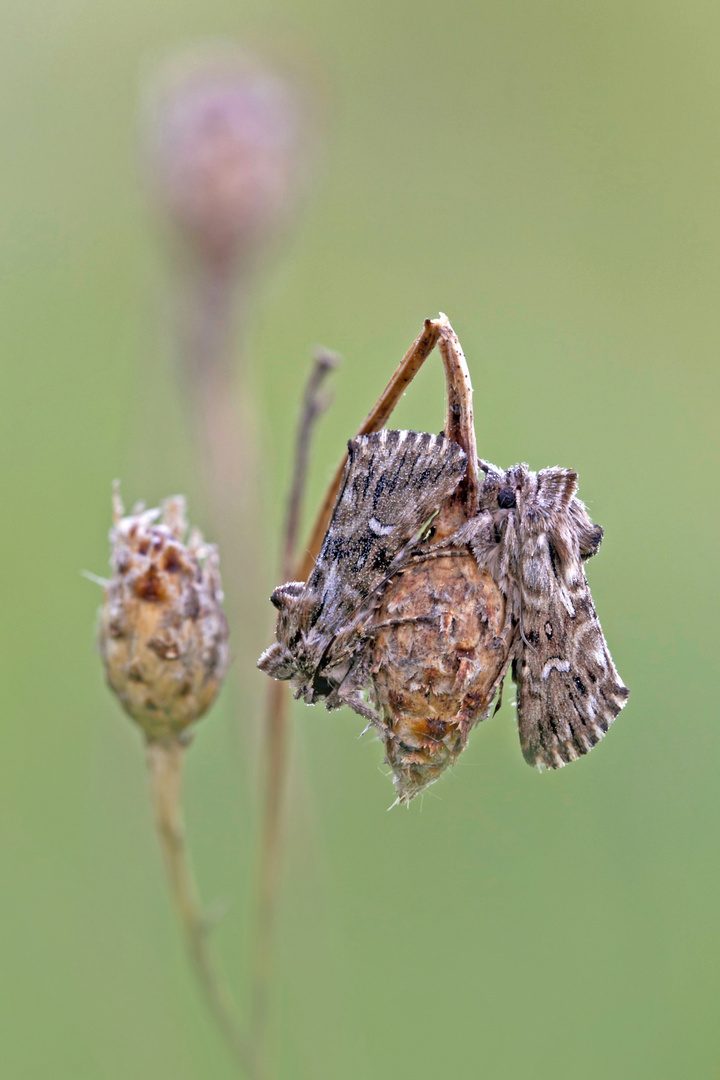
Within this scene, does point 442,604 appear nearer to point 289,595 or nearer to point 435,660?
point 435,660

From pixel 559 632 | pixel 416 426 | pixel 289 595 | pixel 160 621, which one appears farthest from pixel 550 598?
pixel 416 426

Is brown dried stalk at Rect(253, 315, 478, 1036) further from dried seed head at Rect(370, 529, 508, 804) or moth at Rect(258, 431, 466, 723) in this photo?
dried seed head at Rect(370, 529, 508, 804)

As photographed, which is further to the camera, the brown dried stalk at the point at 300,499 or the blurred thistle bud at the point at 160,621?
the blurred thistle bud at the point at 160,621

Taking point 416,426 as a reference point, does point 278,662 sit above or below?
below

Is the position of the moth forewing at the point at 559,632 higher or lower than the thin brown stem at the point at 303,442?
lower

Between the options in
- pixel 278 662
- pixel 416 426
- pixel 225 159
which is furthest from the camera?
pixel 416 426

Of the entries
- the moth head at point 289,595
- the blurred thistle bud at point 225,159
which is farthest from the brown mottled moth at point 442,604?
the blurred thistle bud at point 225,159

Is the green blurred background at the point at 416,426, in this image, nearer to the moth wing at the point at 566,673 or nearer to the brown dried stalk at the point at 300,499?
the moth wing at the point at 566,673

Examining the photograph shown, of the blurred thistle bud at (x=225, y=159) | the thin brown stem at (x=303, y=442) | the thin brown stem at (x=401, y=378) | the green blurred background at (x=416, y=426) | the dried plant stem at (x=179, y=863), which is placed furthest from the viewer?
the blurred thistle bud at (x=225, y=159)
